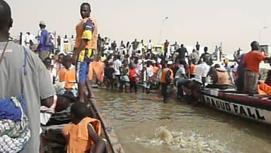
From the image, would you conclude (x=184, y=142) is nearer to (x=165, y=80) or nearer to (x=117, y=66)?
(x=165, y=80)

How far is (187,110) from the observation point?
52.0 feet

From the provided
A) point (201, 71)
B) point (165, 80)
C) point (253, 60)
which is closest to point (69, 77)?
point (253, 60)

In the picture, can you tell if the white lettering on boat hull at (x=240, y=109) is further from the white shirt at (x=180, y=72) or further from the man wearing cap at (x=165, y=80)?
the white shirt at (x=180, y=72)

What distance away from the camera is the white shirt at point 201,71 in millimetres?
17234

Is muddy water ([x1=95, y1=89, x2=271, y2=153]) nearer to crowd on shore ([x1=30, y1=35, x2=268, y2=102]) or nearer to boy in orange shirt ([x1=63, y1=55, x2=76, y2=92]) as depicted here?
crowd on shore ([x1=30, y1=35, x2=268, y2=102])

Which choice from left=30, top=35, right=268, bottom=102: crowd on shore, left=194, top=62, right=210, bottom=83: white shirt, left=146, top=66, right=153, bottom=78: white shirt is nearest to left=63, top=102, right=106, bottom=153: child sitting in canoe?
left=30, top=35, right=268, bottom=102: crowd on shore

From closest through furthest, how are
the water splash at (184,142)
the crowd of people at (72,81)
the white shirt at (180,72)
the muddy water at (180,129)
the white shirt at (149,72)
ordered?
the crowd of people at (72,81)
the water splash at (184,142)
the muddy water at (180,129)
the white shirt at (180,72)
the white shirt at (149,72)

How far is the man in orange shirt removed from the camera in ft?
41.0

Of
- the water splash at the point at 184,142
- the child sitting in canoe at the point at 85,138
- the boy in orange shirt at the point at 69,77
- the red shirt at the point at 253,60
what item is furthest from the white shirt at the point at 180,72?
the child sitting in canoe at the point at 85,138

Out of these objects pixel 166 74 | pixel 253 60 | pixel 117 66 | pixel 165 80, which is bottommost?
pixel 165 80

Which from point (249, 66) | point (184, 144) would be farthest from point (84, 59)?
point (249, 66)

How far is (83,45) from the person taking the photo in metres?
6.96

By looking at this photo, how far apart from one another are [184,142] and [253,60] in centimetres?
357

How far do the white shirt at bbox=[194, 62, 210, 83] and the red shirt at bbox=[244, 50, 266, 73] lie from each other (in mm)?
4455
